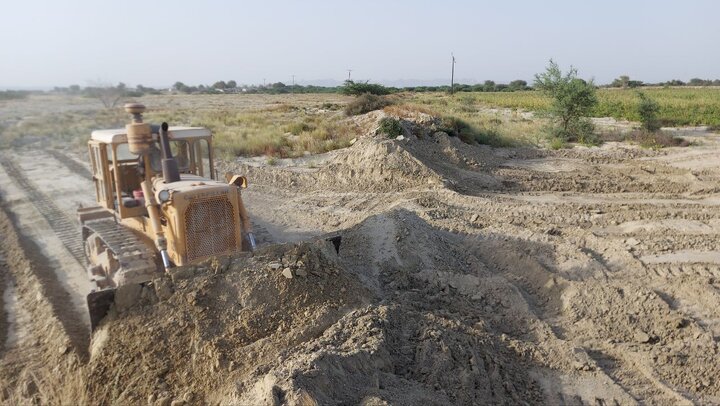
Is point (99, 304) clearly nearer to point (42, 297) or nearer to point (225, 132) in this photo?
point (42, 297)

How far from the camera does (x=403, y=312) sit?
624 cm

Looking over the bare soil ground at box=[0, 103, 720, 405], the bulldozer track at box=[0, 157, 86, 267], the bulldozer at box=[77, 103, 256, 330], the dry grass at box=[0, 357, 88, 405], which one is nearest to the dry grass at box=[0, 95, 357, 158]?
the bulldozer track at box=[0, 157, 86, 267]

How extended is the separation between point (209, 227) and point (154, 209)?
2.37ft

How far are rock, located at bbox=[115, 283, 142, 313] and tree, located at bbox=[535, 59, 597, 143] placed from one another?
68.4 feet

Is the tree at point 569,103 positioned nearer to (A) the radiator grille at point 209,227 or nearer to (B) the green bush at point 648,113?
(B) the green bush at point 648,113

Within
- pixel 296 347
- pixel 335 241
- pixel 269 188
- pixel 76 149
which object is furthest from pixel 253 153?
pixel 296 347

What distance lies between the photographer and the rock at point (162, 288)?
19.0 ft

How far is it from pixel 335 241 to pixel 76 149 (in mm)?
17444

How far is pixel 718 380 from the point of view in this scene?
582 cm

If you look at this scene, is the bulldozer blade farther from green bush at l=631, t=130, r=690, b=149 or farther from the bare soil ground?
green bush at l=631, t=130, r=690, b=149

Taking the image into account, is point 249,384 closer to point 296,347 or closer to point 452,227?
point 296,347

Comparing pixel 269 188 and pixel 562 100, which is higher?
pixel 562 100

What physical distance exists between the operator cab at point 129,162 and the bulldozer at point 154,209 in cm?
1

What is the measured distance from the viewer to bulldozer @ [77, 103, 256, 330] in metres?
6.21
